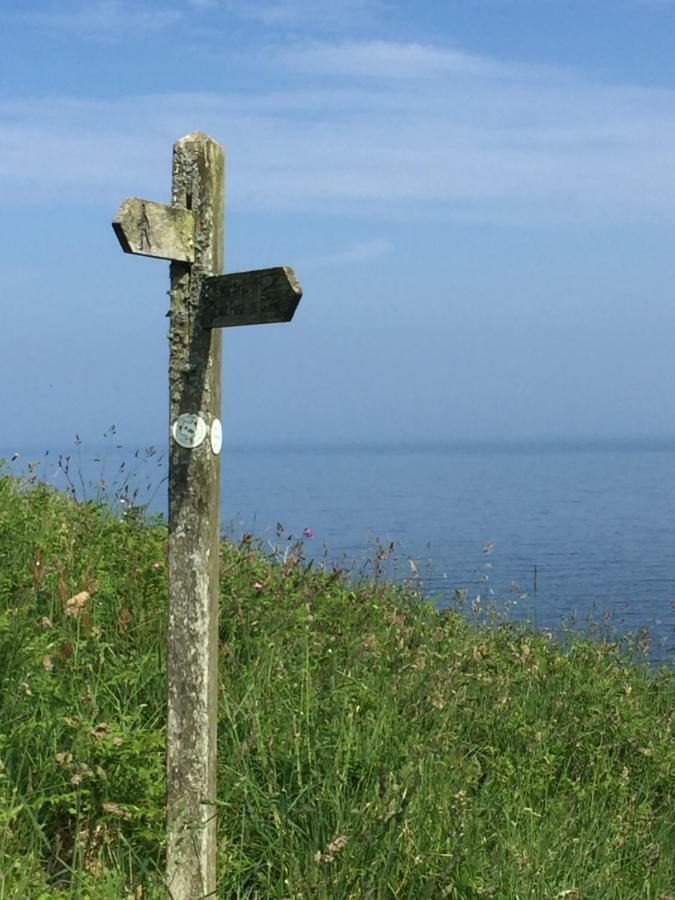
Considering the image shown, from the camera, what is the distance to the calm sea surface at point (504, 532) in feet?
35.3

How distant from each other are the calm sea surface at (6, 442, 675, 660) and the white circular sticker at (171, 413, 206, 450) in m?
3.59

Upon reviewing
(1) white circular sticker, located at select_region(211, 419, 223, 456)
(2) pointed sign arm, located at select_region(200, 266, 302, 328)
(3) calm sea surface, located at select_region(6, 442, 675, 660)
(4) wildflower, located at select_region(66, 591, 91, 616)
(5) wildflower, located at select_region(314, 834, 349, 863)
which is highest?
(2) pointed sign arm, located at select_region(200, 266, 302, 328)

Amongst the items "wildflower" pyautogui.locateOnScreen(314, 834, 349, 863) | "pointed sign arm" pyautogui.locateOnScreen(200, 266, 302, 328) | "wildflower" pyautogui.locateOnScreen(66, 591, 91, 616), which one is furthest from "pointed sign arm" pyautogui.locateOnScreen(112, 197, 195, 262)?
"wildflower" pyautogui.locateOnScreen(314, 834, 349, 863)

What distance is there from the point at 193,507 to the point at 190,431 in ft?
1.09

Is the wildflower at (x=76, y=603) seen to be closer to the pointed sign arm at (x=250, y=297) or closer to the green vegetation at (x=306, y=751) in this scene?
the green vegetation at (x=306, y=751)

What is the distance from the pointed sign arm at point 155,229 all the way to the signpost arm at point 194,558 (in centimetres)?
6

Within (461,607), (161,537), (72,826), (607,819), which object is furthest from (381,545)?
(72,826)

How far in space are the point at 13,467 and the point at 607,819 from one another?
19.7 feet

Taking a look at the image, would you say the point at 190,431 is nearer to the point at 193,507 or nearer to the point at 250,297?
the point at 193,507

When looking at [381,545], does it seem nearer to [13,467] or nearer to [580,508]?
[13,467]

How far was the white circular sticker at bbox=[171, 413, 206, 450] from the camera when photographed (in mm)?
4699

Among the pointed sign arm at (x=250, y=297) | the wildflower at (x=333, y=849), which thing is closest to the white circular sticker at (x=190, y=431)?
the pointed sign arm at (x=250, y=297)

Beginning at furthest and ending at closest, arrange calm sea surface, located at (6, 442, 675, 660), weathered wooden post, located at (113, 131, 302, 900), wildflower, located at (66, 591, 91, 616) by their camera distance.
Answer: calm sea surface, located at (6, 442, 675, 660), wildflower, located at (66, 591, 91, 616), weathered wooden post, located at (113, 131, 302, 900)

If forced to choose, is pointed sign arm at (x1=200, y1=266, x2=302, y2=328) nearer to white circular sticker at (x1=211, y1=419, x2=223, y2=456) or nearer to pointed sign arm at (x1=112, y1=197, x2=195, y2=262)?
pointed sign arm at (x1=112, y1=197, x2=195, y2=262)
